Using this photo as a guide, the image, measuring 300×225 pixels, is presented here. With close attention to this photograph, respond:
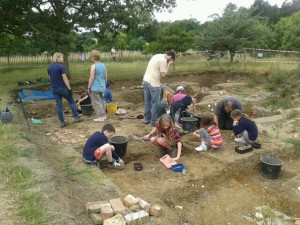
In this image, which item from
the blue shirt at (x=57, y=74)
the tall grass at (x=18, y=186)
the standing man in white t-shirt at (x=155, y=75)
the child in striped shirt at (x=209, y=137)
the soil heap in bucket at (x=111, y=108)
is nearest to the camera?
the tall grass at (x=18, y=186)

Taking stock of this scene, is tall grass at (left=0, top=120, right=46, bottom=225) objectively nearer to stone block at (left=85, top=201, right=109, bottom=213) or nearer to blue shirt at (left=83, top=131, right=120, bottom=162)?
stone block at (left=85, top=201, right=109, bottom=213)

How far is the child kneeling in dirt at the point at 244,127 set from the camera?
579 centimetres

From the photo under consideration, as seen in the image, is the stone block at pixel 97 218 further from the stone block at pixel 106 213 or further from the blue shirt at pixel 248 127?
the blue shirt at pixel 248 127

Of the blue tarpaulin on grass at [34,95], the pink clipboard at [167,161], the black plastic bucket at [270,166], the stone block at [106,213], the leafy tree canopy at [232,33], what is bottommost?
the black plastic bucket at [270,166]

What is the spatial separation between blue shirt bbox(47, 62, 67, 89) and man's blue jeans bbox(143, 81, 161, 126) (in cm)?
178

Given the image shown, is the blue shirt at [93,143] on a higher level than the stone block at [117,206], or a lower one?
higher

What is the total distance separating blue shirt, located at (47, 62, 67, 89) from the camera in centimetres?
664

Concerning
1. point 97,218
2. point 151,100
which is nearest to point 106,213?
point 97,218

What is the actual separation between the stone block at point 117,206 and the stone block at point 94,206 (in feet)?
0.29

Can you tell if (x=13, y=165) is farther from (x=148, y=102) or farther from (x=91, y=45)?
(x=91, y=45)

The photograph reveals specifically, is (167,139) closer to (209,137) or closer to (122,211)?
(209,137)

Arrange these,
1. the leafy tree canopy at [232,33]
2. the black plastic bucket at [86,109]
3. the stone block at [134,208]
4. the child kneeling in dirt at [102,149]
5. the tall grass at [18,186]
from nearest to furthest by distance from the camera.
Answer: the tall grass at [18,186] < the stone block at [134,208] < the child kneeling in dirt at [102,149] < the black plastic bucket at [86,109] < the leafy tree canopy at [232,33]

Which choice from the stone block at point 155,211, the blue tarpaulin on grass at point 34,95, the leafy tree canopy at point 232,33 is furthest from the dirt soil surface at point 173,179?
the leafy tree canopy at point 232,33

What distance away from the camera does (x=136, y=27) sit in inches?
482
